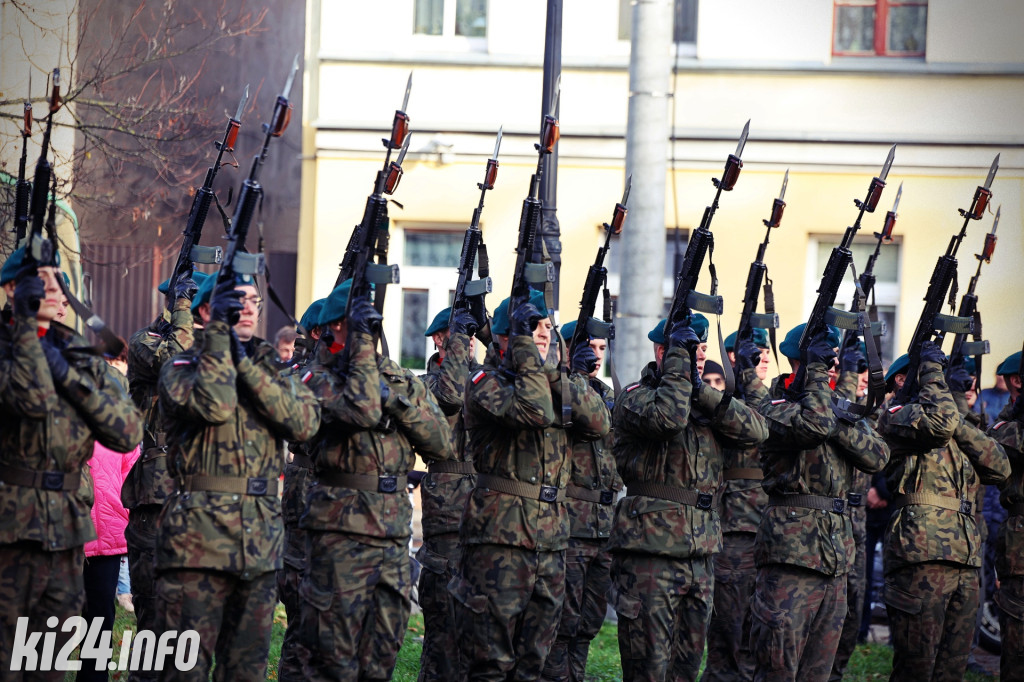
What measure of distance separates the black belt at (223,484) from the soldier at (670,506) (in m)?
2.12

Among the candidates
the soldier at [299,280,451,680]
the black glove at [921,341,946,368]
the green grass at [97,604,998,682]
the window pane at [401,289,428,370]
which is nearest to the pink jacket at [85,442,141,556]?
the green grass at [97,604,998,682]

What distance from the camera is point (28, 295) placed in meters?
5.43

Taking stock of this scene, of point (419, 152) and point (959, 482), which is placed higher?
point (419, 152)

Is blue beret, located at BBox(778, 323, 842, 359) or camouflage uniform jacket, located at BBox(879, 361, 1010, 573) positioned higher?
blue beret, located at BBox(778, 323, 842, 359)

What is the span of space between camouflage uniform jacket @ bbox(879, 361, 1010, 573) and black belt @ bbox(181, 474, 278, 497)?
391cm

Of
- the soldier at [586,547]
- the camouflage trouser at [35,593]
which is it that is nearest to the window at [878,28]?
the soldier at [586,547]

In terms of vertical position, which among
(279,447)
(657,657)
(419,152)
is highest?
(419,152)

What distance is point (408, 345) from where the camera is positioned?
15000 mm

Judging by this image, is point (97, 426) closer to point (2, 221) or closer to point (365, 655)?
point (365, 655)

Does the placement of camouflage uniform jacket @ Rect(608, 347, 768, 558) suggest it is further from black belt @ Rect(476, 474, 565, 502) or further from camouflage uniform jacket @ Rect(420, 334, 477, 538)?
camouflage uniform jacket @ Rect(420, 334, 477, 538)

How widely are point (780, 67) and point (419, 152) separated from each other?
13.2ft

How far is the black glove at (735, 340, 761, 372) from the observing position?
26.5 feet

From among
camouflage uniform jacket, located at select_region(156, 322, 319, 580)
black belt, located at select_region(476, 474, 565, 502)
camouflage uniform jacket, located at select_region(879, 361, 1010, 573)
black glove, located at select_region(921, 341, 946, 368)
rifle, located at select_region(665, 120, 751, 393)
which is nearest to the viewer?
camouflage uniform jacket, located at select_region(156, 322, 319, 580)

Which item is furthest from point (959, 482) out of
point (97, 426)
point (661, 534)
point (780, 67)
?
point (780, 67)
